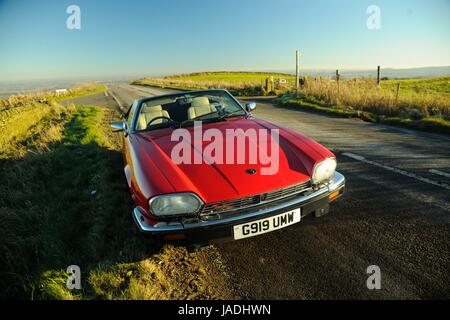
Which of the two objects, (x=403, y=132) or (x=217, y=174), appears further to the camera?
(x=403, y=132)

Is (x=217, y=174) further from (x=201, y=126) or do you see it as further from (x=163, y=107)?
(x=163, y=107)

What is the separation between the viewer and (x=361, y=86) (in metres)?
13.8

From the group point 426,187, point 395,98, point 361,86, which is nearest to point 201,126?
point 426,187

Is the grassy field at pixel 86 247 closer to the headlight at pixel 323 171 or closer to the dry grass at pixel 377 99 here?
the headlight at pixel 323 171

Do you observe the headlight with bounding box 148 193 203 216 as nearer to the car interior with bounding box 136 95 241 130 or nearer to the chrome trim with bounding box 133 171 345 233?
the chrome trim with bounding box 133 171 345 233

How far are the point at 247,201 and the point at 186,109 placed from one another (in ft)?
6.80

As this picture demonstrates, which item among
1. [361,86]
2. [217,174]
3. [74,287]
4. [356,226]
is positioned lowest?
[74,287]

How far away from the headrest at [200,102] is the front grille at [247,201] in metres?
2.00

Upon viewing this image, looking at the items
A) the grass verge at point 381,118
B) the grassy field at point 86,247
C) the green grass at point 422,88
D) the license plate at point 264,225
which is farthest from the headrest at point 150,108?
the green grass at point 422,88

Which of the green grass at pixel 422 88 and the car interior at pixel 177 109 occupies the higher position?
the green grass at pixel 422 88

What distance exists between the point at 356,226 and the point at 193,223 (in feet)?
5.71

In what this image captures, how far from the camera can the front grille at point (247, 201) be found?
2.38m

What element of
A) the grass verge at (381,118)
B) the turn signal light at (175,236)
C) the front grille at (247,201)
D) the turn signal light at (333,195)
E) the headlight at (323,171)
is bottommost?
the turn signal light at (175,236)

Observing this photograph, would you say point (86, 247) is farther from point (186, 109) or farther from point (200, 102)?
point (200, 102)
